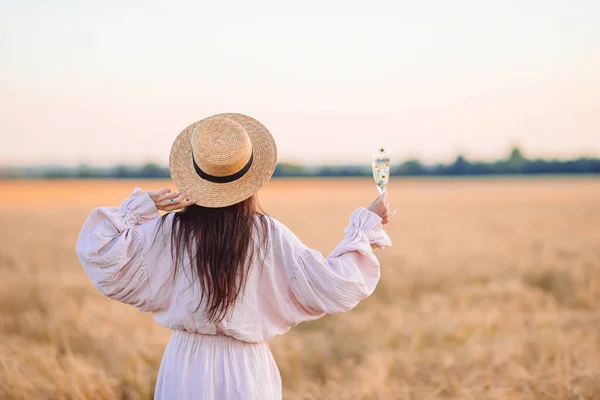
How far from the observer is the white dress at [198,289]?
2254 millimetres

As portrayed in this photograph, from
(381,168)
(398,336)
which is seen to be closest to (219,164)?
(381,168)

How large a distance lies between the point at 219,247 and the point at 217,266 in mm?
70

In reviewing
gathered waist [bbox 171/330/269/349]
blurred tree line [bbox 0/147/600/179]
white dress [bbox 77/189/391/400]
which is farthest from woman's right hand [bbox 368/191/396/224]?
blurred tree line [bbox 0/147/600/179]

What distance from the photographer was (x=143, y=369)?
446 cm

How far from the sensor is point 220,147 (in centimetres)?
222

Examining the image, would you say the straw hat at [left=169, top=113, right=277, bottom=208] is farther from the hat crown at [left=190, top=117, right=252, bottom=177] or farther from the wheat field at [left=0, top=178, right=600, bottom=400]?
the wheat field at [left=0, top=178, right=600, bottom=400]

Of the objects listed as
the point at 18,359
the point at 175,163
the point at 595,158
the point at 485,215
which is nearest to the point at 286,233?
the point at 175,163

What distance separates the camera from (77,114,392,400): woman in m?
2.22

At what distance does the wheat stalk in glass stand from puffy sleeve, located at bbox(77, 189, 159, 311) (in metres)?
0.92

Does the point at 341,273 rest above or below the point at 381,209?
below

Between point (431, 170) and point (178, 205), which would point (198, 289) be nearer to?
point (178, 205)

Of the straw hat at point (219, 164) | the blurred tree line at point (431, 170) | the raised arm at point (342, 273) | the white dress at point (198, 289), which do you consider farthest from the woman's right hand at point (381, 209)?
the blurred tree line at point (431, 170)

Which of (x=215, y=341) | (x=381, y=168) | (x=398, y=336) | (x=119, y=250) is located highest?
(x=381, y=168)

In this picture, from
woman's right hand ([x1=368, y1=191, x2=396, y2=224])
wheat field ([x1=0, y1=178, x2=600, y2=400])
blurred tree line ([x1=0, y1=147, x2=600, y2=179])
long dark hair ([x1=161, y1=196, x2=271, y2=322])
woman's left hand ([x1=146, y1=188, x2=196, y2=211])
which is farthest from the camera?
blurred tree line ([x1=0, y1=147, x2=600, y2=179])
